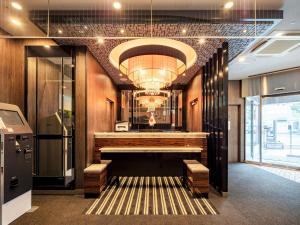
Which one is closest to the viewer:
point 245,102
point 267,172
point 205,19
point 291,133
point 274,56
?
point 205,19

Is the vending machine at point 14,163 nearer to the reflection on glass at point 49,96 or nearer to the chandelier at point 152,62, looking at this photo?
the reflection on glass at point 49,96

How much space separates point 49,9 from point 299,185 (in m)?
7.41

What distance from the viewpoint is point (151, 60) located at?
184 inches

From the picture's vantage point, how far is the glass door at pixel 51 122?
16.2 ft

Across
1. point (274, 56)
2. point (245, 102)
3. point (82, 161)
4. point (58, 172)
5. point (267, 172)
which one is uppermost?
point (274, 56)

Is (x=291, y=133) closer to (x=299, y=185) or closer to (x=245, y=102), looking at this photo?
(x=245, y=102)

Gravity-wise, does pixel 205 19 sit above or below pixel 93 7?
below

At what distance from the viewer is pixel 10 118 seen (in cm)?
364

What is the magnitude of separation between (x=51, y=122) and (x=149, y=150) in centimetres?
263

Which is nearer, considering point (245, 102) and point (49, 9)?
point (49, 9)

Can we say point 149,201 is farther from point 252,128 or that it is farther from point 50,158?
point 252,128

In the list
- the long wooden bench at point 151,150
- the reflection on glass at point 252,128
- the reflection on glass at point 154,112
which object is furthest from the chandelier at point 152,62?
the reflection on glass at point 154,112

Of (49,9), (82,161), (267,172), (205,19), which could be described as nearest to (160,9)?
(205,19)

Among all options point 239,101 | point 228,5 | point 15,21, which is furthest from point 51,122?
point 239,101
